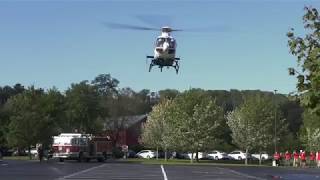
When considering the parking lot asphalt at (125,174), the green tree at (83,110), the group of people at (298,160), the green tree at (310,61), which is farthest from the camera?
the green tree at (83,110)

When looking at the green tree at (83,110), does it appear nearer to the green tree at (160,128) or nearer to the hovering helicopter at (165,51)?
the green tree at (160,128)

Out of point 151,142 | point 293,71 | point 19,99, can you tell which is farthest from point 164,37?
point 151,142

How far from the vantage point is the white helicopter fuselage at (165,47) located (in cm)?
3656

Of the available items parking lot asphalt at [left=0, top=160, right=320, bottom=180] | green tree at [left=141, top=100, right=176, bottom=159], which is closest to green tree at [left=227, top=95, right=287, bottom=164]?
green tree at [left=141, top=100, right=176, bottom=159]

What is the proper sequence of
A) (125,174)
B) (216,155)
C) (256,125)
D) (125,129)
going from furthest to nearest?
(125,129) → (216,155) → (256,125) → (125,174)

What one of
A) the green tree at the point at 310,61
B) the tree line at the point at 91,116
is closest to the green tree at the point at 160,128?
the tree line at the point at 91,116

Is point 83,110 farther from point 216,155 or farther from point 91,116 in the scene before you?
point 216,155

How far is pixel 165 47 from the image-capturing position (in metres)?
36.5

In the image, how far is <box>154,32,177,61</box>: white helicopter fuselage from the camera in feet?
120

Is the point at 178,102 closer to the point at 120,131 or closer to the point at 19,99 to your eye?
the point at 19,99

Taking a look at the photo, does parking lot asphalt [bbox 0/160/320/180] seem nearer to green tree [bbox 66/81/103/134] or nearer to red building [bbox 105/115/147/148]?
green tree [bbox 66/81/103/134]

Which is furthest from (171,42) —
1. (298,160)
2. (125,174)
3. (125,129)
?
(125,129)

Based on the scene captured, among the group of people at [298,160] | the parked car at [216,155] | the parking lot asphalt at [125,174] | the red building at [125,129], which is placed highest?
the red building at [125,129]

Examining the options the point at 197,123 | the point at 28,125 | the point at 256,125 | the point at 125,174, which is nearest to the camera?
the point at 125,174
